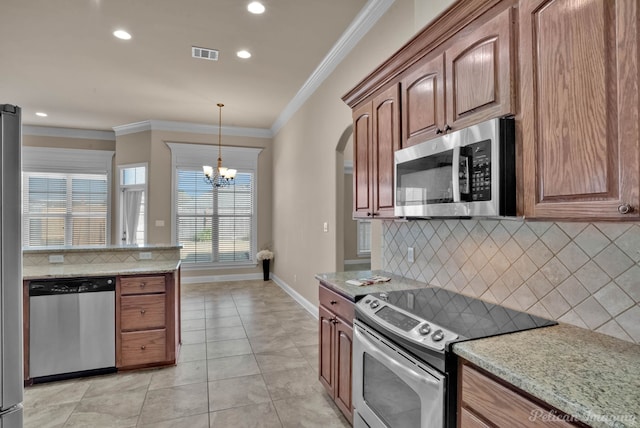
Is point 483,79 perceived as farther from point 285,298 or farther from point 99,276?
point 285,298

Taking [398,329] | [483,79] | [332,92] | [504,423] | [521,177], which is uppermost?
[332,92]

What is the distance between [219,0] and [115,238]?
236 inches

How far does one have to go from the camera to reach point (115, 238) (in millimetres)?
7258

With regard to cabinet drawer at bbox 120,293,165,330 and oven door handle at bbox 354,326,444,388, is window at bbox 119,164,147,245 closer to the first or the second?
cabinet drawer at bbox 120,293,165,330

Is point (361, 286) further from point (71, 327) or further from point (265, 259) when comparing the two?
point (265, 259)

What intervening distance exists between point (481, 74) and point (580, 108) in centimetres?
49

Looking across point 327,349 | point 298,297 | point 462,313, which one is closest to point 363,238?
point 298,297

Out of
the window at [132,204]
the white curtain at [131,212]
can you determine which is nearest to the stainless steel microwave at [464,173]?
the window at [132,204]

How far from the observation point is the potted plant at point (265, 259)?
7152 mm

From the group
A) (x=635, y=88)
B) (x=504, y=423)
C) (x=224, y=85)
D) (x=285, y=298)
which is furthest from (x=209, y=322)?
(x=635, y=88)

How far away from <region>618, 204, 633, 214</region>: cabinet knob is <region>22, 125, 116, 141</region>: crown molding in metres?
8.50

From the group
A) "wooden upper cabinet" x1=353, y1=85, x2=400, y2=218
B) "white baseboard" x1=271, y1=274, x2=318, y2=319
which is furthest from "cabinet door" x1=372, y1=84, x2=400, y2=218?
"white baseboard" x1=271, y1=274, x2=318, y2=319

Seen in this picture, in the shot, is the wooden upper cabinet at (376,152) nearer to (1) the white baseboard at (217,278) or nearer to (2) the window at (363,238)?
(2) the window at (363,238)

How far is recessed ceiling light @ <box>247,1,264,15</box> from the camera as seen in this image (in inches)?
119
